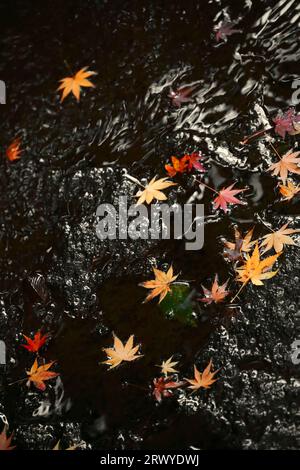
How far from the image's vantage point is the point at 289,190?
276 cm

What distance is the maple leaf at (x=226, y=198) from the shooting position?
2.82m

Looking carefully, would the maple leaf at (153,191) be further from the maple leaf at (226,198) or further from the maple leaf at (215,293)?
the maple leaf at (215,293)

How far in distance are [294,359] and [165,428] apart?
2.21 feet

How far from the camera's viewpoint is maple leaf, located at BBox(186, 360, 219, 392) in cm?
241

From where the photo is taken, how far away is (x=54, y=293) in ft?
9.23

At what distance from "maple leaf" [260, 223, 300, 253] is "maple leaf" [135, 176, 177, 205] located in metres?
0.65

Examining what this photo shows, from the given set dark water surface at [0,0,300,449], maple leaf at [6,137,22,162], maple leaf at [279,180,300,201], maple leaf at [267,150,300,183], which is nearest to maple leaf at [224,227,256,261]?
dark water surface at [0,0,300,449]

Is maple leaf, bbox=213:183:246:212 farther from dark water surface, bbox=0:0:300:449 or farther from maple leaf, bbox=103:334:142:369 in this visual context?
maple leaf, bbox=103:334:142:369

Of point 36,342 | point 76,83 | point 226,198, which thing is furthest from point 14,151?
point 226,198

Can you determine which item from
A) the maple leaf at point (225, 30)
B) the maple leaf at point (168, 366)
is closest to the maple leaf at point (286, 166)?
the maple leaf at point (225, 30)

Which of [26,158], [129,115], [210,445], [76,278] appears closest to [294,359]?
[210,445]

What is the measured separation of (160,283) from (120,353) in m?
0.42

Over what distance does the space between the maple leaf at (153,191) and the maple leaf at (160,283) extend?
47 centimetres

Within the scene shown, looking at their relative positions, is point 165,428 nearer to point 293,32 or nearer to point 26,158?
point 26,158
